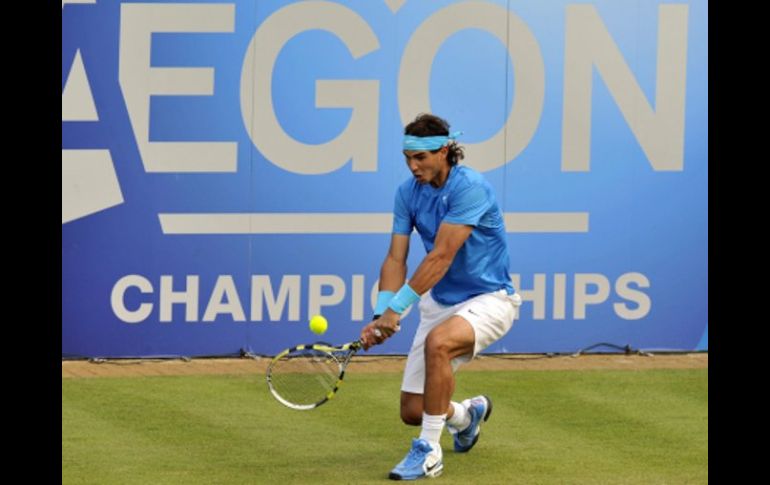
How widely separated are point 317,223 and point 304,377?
12.7 ft

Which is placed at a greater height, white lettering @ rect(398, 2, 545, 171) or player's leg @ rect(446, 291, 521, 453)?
white lettering @ rect(398, 2, 545, 171)

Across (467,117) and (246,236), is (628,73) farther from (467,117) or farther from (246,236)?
(246,236)

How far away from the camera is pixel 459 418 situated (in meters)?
9.98

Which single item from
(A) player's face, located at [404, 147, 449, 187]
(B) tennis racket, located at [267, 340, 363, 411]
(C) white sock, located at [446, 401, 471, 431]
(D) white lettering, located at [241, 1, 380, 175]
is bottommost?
(C) white sock, located at [446, 401, 471, 431]

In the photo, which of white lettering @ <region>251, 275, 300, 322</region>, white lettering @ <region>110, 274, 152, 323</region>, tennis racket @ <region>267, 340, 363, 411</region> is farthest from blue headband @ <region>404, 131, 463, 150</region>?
white lettering @ <region>110, 274, 152, 323</region>

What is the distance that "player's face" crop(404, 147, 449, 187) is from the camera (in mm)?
9469

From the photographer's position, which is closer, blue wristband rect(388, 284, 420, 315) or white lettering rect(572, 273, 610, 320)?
blue wristband rect(388, 284, 420, 315)

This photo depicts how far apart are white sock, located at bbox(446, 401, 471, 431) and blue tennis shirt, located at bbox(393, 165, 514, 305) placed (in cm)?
66

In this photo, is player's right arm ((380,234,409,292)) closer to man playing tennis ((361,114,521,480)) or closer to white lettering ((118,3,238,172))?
man playing tennis ((361,114,521,480))

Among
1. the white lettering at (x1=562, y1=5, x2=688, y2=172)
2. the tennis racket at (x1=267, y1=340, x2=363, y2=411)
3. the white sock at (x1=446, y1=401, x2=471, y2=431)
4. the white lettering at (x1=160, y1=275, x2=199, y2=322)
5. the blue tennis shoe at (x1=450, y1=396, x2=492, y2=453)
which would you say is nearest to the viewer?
the tennis racket at (x1=267, y1=340, x2=363, y2=411)

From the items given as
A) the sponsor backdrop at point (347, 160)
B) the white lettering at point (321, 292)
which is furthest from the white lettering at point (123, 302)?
the white lettering at point (321, 292)

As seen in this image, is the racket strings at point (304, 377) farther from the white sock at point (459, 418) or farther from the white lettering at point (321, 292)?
the white lettering at point (321, 292)

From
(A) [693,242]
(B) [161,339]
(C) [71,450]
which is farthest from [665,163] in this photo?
(C) [71,450]

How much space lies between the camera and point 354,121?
1335 cm
